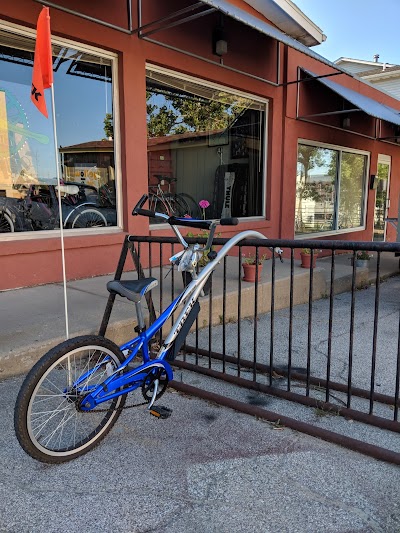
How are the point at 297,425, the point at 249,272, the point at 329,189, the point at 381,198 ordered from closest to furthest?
the point at 297,425
the point at 249,272
the point at 329,189
the point at 381,198

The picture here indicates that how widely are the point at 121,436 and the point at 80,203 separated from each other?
358 centimetres

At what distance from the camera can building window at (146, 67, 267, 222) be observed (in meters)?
6.25

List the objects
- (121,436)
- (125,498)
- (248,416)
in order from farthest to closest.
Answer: (248,416) < (121,436) < (125,498)

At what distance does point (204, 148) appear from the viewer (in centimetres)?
758

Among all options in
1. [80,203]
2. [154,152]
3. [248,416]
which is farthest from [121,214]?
[248,416]

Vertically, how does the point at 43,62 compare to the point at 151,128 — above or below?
below

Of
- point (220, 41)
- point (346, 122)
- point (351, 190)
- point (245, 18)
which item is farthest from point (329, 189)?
point (245, 18)

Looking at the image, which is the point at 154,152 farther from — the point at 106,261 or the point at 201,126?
the point at 106,261

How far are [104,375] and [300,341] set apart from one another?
2497mm

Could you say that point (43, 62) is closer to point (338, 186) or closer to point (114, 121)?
point (114, 121)

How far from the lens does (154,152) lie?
622cm

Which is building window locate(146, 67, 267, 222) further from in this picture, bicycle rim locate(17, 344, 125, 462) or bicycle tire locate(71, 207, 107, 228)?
bicycle rim locate(17, 344, 125, 462)

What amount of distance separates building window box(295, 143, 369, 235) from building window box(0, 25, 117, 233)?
444 centimetres

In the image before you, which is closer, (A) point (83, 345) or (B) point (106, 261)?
(A) point (83, 345)
